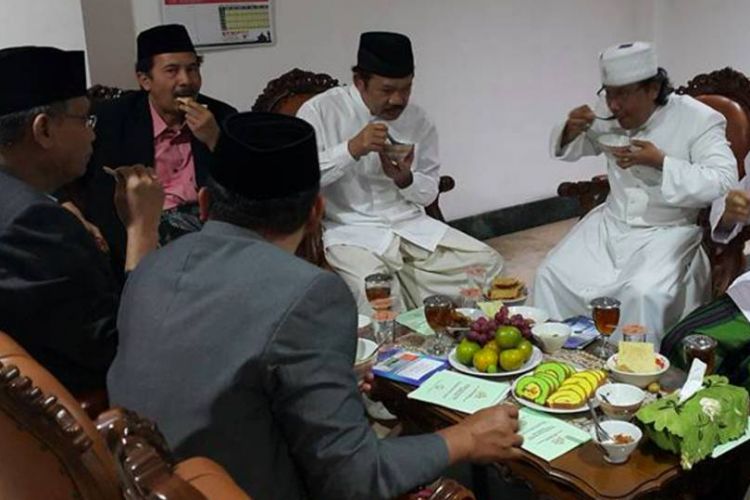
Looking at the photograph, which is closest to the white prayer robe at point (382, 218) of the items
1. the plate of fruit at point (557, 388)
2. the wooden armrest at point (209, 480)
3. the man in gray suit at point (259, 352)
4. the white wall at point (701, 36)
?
the plate of fruit at point (557, 388)

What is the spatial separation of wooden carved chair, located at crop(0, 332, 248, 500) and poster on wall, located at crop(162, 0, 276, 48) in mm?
2452

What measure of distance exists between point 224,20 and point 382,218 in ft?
3.58

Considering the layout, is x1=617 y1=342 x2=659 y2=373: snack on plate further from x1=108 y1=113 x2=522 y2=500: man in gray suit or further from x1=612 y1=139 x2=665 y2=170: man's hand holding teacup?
x1=612 y1=139 x2=665 y2=170: man's hand holding teacup

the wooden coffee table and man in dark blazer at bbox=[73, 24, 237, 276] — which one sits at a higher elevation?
man in dark blazer at bbox=[73, 24, 237, 276]

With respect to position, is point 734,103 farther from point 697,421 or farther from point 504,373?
point 697,421

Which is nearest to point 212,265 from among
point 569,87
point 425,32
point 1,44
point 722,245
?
point 1,44

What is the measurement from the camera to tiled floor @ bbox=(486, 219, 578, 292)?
13.0ft

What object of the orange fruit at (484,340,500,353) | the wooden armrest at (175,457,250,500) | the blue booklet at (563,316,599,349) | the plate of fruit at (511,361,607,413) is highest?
the wooden armrest at (175,457,250,500)

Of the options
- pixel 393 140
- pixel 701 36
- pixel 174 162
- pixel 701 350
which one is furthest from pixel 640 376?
pixel 701 36

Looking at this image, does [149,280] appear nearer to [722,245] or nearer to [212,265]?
[212,265]

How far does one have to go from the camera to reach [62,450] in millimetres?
833

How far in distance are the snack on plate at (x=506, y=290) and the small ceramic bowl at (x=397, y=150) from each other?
62 centimetres

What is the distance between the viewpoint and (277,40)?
3373 millimetres

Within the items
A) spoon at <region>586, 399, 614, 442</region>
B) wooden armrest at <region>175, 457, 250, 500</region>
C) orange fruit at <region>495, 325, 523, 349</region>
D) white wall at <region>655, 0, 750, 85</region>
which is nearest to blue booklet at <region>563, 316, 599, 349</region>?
orange fruit at <region>495, 325, 523, 349</region>
